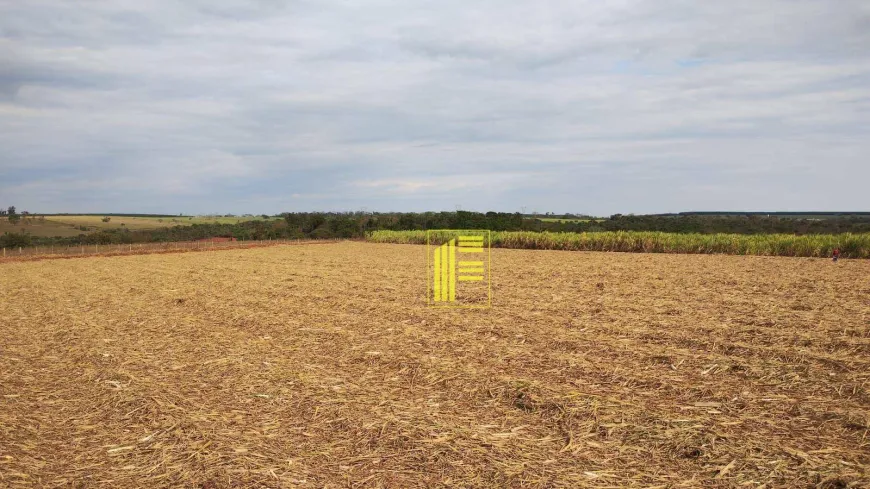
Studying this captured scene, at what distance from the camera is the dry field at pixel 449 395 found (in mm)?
4574

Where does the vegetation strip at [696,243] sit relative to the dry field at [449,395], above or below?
above

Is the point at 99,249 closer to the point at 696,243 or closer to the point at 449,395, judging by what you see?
the point at 696,243

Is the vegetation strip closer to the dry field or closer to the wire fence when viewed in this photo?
the dry field

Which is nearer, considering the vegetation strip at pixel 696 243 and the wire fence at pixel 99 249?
the vegetation strip at pixel 696 243

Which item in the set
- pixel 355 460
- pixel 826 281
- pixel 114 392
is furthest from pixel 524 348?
pixel 826 281

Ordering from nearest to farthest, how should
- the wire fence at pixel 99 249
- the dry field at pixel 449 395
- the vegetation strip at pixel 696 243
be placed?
1. the dry field at pixel 449 395
2. the vegetation strip at pixel 696 243
3. the wire fence at pixel 99 249

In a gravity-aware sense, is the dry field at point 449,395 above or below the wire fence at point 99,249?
below

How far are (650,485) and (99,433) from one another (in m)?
5.21

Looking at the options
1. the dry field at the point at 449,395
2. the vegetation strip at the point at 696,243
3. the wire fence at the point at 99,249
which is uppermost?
the vegetation strip at the point at 696,243

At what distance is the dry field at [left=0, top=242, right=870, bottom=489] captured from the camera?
15.0 ft

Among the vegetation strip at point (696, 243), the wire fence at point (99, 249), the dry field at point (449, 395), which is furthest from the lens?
the wire fence at point (99, 249)

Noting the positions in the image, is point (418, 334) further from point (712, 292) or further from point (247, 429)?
point (712, 292)

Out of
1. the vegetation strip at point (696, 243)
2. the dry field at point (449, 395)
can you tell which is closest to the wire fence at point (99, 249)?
the vegetation strip at point (696, 243)

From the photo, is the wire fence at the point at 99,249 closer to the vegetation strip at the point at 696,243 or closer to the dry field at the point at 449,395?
the vegetation strip at the point at 696,243
